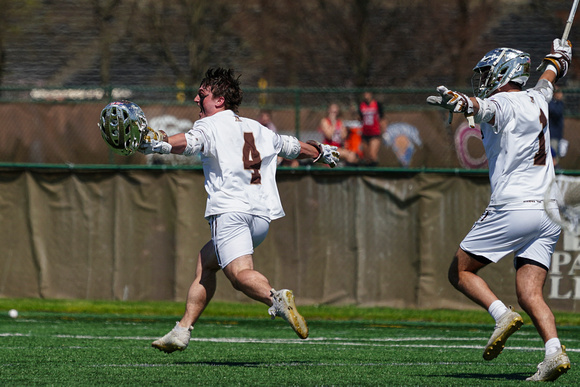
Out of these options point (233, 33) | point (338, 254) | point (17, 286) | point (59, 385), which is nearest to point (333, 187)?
point (338, 254)

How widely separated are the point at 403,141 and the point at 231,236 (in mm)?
11237

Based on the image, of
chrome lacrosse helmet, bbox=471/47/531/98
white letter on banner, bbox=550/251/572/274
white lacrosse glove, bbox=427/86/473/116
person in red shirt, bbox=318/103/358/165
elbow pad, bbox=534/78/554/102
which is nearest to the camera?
white lacrosse glove, bbox=427/86/473/116

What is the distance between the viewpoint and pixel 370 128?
1769 centimetres

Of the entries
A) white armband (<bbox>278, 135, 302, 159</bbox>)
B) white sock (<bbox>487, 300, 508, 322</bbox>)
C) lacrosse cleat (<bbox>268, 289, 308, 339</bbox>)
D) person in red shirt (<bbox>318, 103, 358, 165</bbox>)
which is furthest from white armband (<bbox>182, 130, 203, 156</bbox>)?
person in red shirt (<bbox>318, 103, 358, 165</bbox>)

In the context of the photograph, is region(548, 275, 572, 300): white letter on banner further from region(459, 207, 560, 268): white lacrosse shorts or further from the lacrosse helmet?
the lacrosse helmet

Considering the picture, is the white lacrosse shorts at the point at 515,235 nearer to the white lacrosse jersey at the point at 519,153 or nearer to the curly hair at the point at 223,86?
the white lacrosse jersey at the point at 519,153

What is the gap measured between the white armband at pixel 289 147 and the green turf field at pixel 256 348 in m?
1.61

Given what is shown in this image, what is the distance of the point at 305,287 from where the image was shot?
1427 centimetres

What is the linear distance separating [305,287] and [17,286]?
3.77 metres

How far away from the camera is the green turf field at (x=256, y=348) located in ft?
25.3

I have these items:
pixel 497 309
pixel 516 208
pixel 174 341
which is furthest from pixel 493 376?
pixel 174 341

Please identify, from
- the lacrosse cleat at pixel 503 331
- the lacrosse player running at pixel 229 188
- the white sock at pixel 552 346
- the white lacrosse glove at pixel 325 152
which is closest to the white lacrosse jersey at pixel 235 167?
the lacrosse player running at pixel 229 188

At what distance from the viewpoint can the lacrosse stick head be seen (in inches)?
310

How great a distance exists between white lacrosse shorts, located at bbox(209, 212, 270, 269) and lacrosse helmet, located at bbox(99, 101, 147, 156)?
35.3 inches
